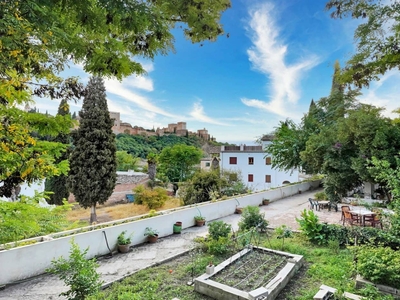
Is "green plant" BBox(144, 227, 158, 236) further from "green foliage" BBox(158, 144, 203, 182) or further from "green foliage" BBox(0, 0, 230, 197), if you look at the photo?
"green foliage" BBox(158, 144, 203, 182)

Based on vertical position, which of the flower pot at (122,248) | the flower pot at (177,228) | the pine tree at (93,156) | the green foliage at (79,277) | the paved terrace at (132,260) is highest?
the pine tree at (93,156)

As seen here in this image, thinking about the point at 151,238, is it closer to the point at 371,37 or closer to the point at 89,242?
the point at 89,242

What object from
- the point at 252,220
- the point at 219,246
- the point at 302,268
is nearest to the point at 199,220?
the point at 252,220

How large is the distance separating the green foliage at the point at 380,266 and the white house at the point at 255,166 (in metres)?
25.2

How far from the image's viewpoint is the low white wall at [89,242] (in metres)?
4.97

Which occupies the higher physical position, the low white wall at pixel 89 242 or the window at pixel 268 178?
the window at pixel 268 178

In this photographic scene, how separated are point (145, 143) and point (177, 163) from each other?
20.1 m

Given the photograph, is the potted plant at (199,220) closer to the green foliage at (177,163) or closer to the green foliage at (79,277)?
the green foliage at (79,277)

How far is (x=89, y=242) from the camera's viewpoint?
20.7 feet

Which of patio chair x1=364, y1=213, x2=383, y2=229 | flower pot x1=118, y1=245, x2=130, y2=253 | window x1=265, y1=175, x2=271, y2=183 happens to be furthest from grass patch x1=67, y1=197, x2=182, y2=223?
window x1=265, y1=175, x2=271, y2=183

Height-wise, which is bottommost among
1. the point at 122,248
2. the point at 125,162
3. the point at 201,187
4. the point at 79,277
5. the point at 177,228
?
the point at 122,248

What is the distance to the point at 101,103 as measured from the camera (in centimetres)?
1458

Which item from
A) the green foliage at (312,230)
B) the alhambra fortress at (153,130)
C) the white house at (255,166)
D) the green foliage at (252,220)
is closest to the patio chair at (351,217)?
the green foliage at (312,230)

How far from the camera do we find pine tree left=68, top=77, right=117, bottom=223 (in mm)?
13992
